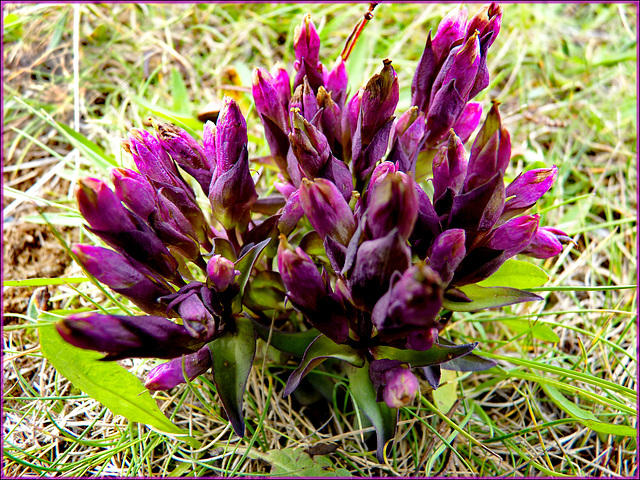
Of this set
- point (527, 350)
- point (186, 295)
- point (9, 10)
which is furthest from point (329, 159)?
point (9, 10)

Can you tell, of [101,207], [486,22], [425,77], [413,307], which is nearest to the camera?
[413,307]

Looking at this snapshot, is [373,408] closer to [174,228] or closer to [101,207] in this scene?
[174,228]

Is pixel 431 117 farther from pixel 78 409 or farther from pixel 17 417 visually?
pixel 17 417

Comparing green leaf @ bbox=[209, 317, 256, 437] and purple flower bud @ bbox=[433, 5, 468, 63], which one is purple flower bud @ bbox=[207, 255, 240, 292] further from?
purple flower bud @ bbox=[433, 5, 468, 63]

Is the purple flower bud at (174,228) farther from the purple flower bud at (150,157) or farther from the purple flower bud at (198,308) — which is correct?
the purple flower bud at (198,308)

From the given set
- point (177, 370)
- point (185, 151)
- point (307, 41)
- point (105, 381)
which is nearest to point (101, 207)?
point (185, 151)

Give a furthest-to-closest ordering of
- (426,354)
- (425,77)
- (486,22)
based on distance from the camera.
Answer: (425,77) → (486,22) → (426,354)

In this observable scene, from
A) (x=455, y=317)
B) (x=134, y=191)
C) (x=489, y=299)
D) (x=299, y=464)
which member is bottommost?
(x=299, y=464)
